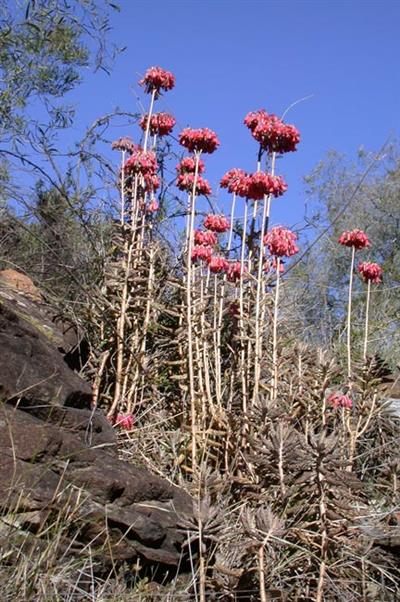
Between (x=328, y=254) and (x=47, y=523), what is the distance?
431 inches

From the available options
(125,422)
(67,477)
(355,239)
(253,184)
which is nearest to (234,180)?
(253,184)

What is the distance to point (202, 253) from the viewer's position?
502 cm

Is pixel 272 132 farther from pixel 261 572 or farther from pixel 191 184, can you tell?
pixel 261 572

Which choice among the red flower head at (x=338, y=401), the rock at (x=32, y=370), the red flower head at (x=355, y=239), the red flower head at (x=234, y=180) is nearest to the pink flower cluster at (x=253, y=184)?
the red flower head at (x=234, y=180)

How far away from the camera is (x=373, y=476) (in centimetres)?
500

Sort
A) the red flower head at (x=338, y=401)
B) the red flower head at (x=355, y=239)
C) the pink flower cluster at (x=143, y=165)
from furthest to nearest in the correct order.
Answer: the pink flower cluster at (x=143, y=165) → the red flower head at (x=355, y=239) → the red flower head at (x=338, y=401)

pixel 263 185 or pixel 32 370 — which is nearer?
pixel 32 370

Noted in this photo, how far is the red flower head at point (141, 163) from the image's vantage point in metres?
5.48

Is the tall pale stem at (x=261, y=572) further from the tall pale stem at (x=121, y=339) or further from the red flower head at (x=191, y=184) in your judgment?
the red flower head at (x=191, y=184)

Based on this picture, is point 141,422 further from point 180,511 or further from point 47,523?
point 47,523

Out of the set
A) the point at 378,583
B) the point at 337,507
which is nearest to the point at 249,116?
the point at 337,507

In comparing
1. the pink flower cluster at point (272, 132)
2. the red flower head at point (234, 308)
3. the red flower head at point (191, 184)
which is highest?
the pink flower cluster at point (272, 132)

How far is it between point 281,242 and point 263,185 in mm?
350

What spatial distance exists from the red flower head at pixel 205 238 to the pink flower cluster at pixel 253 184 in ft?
1.15
